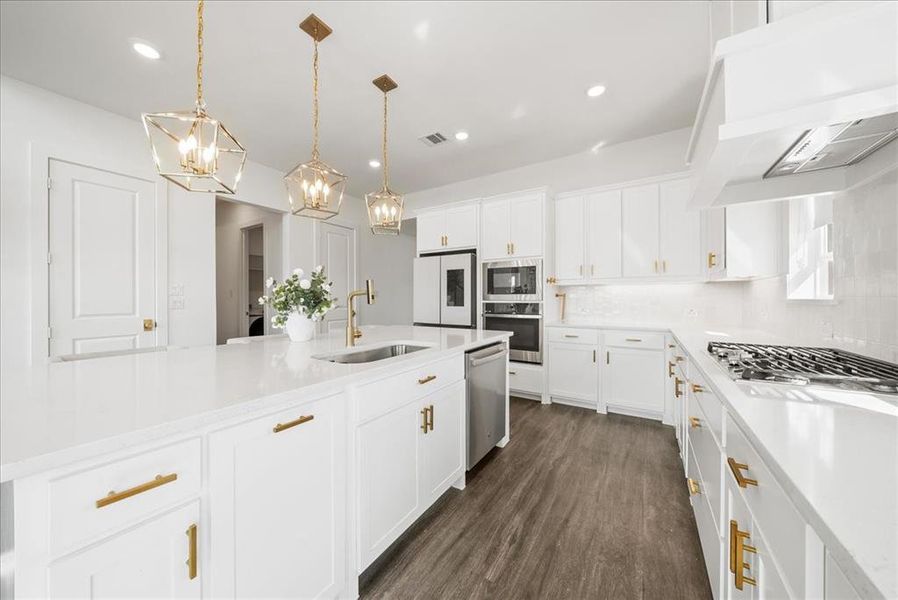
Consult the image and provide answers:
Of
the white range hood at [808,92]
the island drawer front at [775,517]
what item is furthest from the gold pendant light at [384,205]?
the island drawer front at [775,517]

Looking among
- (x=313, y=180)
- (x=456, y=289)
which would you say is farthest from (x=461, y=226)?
(x=313, y=180)

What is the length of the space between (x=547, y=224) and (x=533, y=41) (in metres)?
1.86

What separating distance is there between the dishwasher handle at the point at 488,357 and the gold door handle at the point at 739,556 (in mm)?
1386

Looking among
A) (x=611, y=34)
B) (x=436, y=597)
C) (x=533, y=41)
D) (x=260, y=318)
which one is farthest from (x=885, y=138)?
(x=260, y=318)

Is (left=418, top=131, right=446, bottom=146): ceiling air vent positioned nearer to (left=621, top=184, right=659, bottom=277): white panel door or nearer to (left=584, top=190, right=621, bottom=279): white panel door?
(left=584, top=190, right=621, bottom=279): white panel door

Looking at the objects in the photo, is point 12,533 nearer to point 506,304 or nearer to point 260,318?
point 506,304

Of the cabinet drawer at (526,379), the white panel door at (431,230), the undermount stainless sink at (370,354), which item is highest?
the white panel door at (431,230)

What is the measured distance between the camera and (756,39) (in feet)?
3.08

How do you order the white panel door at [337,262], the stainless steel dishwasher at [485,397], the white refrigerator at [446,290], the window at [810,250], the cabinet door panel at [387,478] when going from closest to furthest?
the cabinet door panel at [387,478]
the window at [810,250]
the stainless steel dishwasher at [485,397]
the white refrigerator at [446,290]
the white panel door at [337,262]

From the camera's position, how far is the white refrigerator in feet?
13.5

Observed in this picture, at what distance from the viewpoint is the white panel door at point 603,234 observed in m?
3.50

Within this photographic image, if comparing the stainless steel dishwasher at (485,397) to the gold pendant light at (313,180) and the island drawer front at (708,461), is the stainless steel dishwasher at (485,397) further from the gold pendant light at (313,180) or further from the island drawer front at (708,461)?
the gold pendant light at (313,180)

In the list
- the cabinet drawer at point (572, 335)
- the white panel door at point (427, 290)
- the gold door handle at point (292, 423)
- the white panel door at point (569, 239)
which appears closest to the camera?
the gold door handle at point (292, 423)

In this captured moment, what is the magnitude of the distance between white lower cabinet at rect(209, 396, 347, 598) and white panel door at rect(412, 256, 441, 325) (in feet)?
10.3
